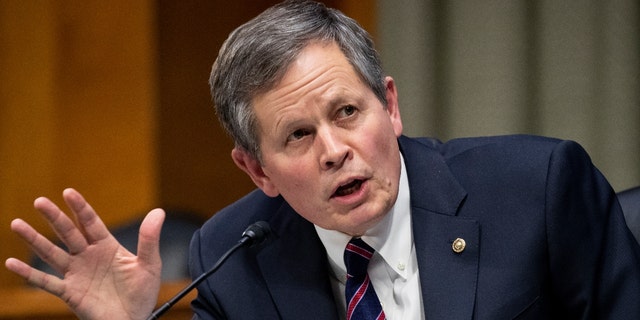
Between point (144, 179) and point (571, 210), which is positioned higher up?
point (571, 210)

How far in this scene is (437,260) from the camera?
6.98 feet

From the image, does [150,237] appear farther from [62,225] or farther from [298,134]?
[298,134]

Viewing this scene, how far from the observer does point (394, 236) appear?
2219 millimetres

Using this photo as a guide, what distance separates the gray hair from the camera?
212cm

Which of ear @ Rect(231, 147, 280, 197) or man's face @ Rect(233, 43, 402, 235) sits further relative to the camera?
ear @ Rect(231, 147, 280, 197)

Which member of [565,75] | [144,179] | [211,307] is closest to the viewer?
[211,307]

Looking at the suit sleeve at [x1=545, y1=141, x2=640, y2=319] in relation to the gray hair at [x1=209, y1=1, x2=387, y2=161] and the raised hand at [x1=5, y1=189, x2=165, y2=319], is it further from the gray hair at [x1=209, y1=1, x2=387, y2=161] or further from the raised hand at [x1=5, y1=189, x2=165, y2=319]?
the raised hand at [x1=5, y1=189, x2=165, y2=319]

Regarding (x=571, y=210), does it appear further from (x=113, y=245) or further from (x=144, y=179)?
(x=144, y=179)

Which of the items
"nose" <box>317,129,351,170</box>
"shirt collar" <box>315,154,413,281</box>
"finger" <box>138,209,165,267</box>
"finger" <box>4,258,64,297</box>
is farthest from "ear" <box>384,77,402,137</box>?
"finger" <box>4,258,64,297</box>

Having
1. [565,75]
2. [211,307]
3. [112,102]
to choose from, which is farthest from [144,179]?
[211,307]

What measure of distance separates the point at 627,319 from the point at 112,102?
286 centimetres

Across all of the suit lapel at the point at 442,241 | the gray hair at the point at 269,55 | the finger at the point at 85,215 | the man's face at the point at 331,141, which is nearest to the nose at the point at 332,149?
the man's face at the point at 331,141

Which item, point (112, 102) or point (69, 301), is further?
point (112, 102)

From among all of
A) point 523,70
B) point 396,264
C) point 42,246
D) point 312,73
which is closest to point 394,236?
point 396,264
